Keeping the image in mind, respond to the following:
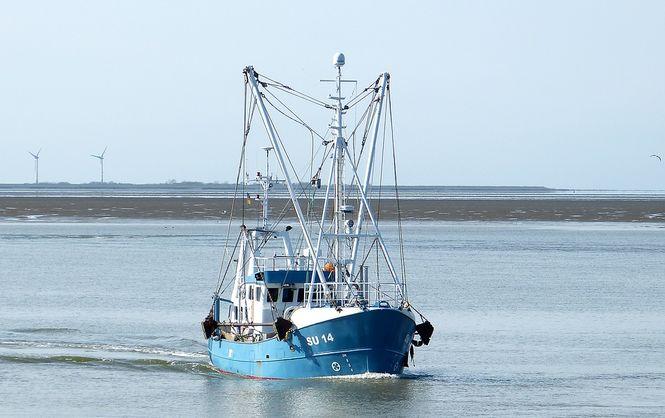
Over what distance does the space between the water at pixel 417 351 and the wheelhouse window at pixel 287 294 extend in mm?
2998

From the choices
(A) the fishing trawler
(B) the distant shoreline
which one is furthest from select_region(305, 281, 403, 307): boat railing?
(B) the distant shoreline

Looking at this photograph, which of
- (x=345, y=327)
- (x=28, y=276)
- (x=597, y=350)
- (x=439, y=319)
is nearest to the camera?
(x=345, y=327)

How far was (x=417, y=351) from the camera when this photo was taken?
150ft

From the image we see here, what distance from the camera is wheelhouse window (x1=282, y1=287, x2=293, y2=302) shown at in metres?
41.4

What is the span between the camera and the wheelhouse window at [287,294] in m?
41.4

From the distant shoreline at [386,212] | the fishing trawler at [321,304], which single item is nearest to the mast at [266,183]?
the fishing trawler at [321,304]

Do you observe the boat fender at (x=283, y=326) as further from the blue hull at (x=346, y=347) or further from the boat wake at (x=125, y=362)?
the boat wake at (x=125, y=362)

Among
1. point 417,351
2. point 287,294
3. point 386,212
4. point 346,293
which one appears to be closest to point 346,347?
point 346,293

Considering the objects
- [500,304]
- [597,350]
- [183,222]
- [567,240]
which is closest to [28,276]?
[500,304]

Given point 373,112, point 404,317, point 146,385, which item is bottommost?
point 146,385

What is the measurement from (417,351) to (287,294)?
6.64 metres

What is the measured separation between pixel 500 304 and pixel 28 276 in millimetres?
28142

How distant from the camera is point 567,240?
108312 mm

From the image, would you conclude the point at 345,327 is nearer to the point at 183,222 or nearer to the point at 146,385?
the point at 146,385
